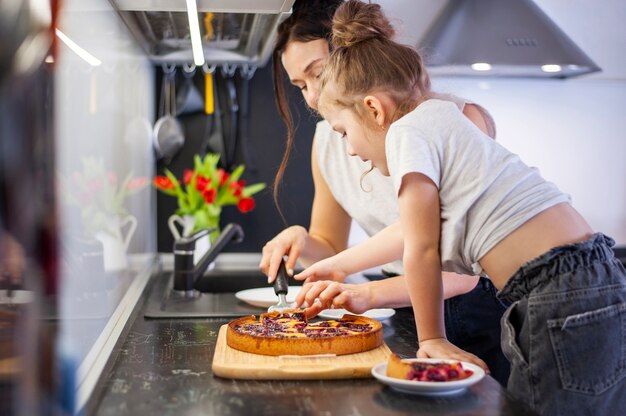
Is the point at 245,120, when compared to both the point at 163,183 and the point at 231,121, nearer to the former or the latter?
the point at 231,121

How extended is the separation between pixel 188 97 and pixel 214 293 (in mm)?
963

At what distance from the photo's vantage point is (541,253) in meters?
1.38

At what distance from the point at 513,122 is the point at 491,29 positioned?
0.63 metres

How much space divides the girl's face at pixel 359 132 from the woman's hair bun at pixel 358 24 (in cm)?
15

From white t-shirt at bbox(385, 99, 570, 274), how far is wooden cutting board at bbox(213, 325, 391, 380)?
11.8 inches

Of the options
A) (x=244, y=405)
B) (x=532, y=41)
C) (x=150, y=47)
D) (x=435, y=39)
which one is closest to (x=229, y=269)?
(x=150, y=47)

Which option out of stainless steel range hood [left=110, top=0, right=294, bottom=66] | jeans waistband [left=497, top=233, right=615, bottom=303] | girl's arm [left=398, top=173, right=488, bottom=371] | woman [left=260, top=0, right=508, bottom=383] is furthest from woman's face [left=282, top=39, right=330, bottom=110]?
jeans waistband [left=497, top=233, right=615, bottom=303]

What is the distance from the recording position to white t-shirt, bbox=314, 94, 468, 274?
2.11 meters

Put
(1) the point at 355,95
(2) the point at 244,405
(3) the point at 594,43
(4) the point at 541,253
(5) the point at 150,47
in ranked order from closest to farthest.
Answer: (2) the point at 244,405 < (4) the point at 541,253 < (1) the point at 355,95 < (5) the point at 150,47 < (3) the point at 594,43

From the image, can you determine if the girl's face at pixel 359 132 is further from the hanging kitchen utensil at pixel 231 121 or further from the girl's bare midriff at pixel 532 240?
the hanging kitchen utensil at pixel 231 121

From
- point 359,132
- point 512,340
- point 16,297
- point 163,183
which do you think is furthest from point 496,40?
point 16,297

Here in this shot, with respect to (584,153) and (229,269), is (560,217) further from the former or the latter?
(584,153)

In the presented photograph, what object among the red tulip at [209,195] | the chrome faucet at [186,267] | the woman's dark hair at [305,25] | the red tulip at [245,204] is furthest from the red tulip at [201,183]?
the woman's dark hair at [305,25]

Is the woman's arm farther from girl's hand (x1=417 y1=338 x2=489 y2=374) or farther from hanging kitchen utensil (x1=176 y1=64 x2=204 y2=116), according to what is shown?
hanging kitchen utensil (x1=176 y1=64 x2=204 y2=116)
